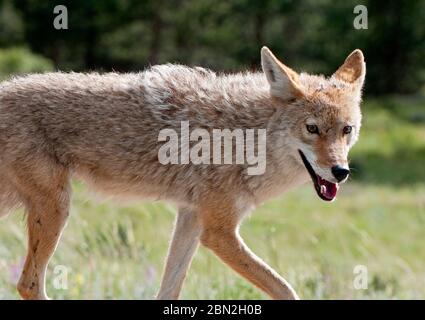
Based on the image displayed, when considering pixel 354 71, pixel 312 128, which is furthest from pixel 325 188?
pixel 354 71

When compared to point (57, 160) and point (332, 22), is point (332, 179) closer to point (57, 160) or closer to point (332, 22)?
point (57, 160)

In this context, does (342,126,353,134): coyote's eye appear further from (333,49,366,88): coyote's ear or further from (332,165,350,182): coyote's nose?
(333,49,366,88): coyote's ear

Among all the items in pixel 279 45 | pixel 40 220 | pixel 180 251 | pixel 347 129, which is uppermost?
pixel 347 129

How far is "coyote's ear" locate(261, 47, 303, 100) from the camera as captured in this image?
6.40 metres

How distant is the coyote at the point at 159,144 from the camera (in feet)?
21.0

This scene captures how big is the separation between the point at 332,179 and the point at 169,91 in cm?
157

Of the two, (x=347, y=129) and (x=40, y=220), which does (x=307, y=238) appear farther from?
(x=40, y=220)

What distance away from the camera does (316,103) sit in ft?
21.2

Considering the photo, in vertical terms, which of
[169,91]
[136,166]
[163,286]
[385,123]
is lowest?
[385,123]

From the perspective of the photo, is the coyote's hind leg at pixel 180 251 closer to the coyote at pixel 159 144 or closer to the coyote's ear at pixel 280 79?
the coyote at pixel 159 144

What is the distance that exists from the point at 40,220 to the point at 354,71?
102 inches

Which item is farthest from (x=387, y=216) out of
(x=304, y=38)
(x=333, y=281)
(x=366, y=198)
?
(x=304, y=38)

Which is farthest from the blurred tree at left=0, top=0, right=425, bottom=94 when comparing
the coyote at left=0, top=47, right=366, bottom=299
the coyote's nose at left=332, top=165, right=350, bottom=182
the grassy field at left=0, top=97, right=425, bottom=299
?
the coyote's nose at left=332, top=165, right=350, bottom=182

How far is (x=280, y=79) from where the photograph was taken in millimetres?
6547
